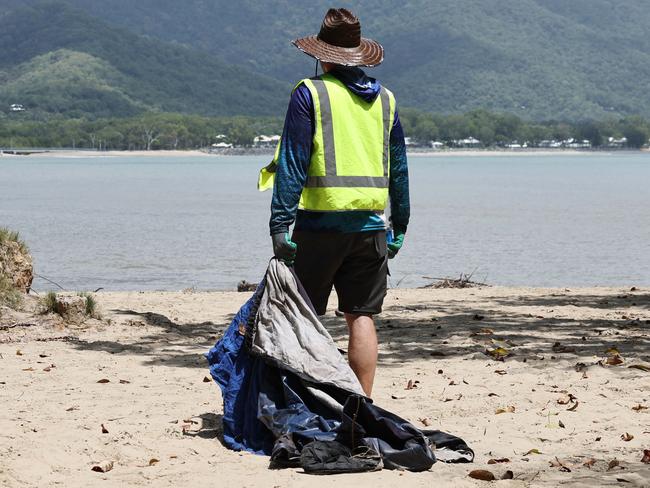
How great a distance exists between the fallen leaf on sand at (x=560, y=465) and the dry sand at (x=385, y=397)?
18 millimetres

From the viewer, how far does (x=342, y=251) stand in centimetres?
560

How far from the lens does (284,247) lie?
553cm

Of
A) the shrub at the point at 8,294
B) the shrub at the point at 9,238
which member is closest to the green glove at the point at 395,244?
the shrub at the point at 8,294

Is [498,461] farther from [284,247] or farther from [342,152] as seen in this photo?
[342,152]

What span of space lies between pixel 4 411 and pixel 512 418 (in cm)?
264

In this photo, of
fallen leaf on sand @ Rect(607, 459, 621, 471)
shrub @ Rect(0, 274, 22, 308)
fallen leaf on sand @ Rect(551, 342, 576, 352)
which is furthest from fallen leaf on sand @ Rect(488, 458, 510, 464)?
shrub @ Rect(0, 274, 22, 308)

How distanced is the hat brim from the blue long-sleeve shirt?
60 millimetres

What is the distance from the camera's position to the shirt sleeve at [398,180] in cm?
580

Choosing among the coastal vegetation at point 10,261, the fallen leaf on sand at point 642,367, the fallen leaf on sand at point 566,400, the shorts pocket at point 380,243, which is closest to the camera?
the shorts pocket at point 380,243

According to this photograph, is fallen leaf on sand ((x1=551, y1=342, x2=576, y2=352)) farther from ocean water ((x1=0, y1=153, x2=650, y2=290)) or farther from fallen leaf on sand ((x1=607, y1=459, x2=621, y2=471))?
ocean water ((x1=0, y1=153, x2=650, y2=290))

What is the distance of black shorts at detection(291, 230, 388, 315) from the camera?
5.60 metres

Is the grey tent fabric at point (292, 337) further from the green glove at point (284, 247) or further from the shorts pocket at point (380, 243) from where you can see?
the shorts pocket at point (380, 243)

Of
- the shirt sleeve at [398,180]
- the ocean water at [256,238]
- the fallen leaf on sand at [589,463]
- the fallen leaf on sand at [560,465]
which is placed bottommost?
the ocean water at [256,238]

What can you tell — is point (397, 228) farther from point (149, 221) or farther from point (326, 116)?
point (149, 221)
